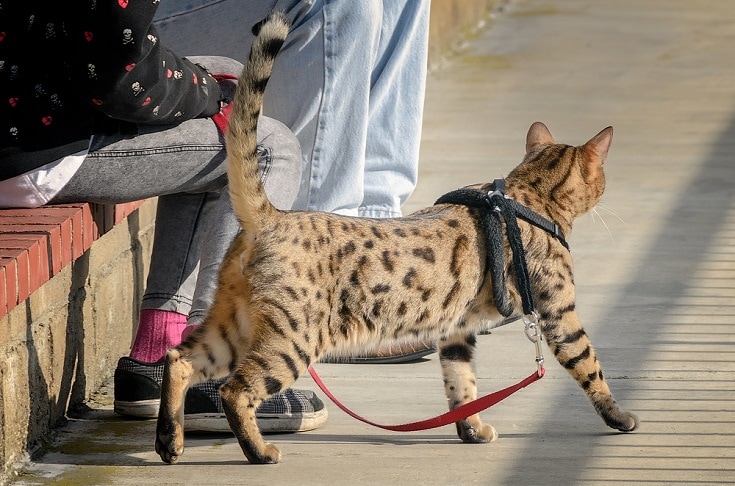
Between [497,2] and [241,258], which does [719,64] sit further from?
[241,258]

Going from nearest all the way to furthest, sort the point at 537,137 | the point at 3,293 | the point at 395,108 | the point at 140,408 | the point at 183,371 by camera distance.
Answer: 1. the point at 3,293
2. the point at 183,371
3. the point at 140,408
4. the point at 537,137
5. the point at 395,108

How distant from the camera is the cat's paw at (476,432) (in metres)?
3.81

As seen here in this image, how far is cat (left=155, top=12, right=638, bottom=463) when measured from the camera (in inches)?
135

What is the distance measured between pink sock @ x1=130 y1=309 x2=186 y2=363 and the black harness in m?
1.08

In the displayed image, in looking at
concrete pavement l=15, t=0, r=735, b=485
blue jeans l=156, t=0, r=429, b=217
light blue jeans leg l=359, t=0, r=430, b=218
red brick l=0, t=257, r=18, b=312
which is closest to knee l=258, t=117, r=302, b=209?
blue jeans l=156, t=0, r=429, b=217

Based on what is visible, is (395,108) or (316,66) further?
(395,108)

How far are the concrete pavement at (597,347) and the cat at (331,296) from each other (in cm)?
16

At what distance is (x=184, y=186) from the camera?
153 inches

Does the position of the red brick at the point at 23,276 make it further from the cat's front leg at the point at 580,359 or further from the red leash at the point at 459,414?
the cat's front leg at the point at 580,359

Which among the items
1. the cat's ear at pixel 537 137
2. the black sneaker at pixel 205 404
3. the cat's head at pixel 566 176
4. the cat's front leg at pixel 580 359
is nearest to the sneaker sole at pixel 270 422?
the black sneaker at pixel 205 404

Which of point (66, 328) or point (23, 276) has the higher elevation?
point (23, 276)

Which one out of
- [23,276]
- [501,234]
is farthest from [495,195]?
[23,276]

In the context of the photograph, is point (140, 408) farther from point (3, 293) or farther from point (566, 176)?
point (566, 176)

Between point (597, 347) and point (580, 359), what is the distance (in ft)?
3.25
